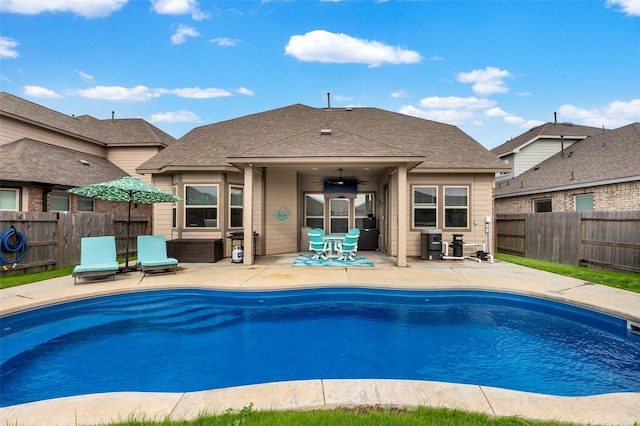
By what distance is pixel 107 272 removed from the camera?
23.4ft

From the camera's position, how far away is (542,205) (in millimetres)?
14086

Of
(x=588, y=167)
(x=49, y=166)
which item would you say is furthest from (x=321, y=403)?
(x=588, y=167)

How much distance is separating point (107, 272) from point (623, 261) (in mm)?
13180

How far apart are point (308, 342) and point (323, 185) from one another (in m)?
9.19

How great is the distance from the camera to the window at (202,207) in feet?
36.3

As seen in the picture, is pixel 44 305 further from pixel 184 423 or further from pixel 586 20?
pixel 586 20

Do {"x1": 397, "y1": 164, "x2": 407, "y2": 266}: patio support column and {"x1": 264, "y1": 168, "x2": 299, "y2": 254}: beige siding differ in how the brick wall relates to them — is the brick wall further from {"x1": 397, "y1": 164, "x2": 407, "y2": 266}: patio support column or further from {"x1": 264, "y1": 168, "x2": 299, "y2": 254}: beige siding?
{"x1": 264, "y1": 168, "x2": 299, "y2": 254}: beige siding

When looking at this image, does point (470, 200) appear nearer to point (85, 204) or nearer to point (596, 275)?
point (596, 275)

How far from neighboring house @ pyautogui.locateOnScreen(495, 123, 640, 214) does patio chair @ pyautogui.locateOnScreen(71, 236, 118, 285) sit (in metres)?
15.5

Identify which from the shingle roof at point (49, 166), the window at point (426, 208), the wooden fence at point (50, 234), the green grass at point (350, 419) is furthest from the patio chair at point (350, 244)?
the shingle roof at point (49, 166)

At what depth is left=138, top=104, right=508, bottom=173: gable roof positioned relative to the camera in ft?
29.6

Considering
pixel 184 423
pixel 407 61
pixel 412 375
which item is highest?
pixel 407 61

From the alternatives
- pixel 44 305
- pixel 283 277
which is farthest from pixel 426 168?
pixel 44 305

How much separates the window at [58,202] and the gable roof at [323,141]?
12.2 feet
